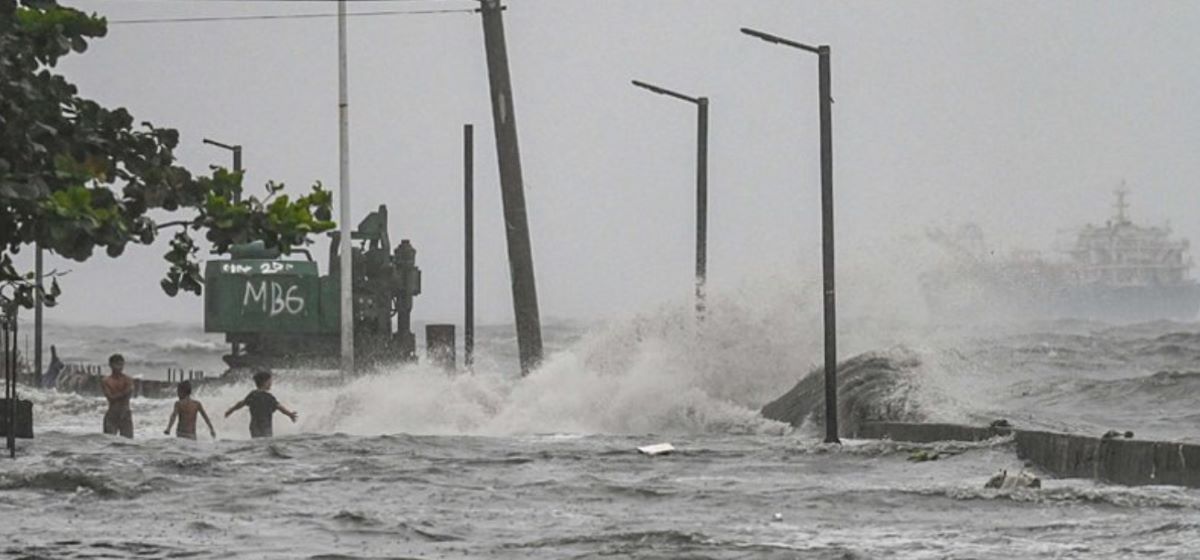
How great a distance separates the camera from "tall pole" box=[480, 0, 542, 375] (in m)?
46.1

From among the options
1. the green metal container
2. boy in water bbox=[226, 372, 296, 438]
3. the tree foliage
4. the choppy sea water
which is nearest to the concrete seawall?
the choppy sea water

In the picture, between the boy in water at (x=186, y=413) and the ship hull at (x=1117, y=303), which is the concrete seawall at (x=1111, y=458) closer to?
the boy in water at (x=186, y=413)

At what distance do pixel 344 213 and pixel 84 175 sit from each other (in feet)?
115

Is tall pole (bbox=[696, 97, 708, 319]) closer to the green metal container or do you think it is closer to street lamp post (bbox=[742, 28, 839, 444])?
the green metal container

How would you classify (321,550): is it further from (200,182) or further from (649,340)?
(649,340)

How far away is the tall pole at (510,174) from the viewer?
4606cm

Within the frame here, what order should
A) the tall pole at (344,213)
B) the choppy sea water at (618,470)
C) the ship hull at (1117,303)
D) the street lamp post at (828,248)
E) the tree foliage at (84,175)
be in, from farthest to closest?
the ship hull at (1117,303), the tall pole at (344,213), the street lamp post at (828,248), the choppy sea water at (618,470), the tree foliage at (84,175)

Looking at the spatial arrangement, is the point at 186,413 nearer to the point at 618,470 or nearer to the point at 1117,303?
the point at 618,470

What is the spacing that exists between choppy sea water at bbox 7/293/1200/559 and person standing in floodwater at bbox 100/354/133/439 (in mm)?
637

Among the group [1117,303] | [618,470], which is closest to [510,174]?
[618,470]

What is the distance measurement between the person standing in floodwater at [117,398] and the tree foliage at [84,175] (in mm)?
21154

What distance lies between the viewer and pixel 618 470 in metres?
29.0

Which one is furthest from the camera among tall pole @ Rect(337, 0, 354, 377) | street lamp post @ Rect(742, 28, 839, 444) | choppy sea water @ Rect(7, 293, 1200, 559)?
tall pole @ Rect(337, 0, 354, 377)

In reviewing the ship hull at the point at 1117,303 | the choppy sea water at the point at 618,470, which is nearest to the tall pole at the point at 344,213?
the choppy sea water at the point at 618,470
